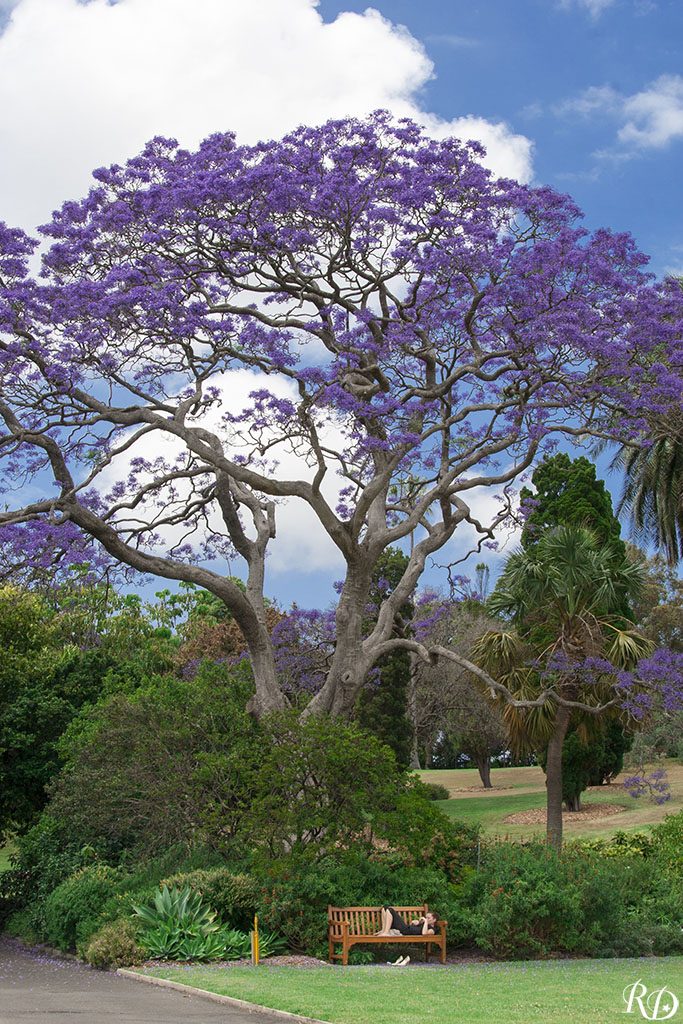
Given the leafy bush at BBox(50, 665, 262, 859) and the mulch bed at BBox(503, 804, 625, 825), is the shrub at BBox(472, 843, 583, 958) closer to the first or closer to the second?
the leafy bush at BBox(50, 665, 262, 859)

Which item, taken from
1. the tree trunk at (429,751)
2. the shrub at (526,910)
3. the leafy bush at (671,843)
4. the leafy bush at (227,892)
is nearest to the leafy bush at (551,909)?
the shrub at (526,910)

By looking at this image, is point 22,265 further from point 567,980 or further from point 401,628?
point 567,980

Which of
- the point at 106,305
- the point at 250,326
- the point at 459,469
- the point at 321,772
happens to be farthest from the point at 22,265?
the point at 321,772

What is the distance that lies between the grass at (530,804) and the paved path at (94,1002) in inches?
508

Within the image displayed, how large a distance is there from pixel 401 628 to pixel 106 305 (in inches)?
329

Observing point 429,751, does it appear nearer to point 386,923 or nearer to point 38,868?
point 38,868

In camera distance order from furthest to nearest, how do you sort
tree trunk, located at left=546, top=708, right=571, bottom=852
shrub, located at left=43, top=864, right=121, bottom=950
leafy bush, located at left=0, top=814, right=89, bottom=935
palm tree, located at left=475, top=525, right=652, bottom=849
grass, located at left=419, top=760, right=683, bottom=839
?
grass, located at left=419, top=760, right=683, bottom=839, palm tree, located at left=475, top=525, right=652, bottom=849, tree trunk, located at left=546, top=708, right=571, bottom=852, leafy bush, located at left=0, top=814, right=89, bottom=935, shrub, located at left=43, top=864, right=121, bottom=950

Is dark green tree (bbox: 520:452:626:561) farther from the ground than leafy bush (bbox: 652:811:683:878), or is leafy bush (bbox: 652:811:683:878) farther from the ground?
dark green tree (bbox: 520:452:626:561)

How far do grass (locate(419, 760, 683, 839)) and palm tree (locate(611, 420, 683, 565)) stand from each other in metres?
8.58

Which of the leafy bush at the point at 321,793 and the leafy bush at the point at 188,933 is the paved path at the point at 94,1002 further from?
the leafy bush at the point at 321,793

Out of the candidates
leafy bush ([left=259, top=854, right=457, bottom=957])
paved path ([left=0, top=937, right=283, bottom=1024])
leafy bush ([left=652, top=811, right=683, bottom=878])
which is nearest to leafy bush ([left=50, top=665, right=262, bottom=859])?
leafy bush ([left=259, top=854, right=457, bottom=957])
